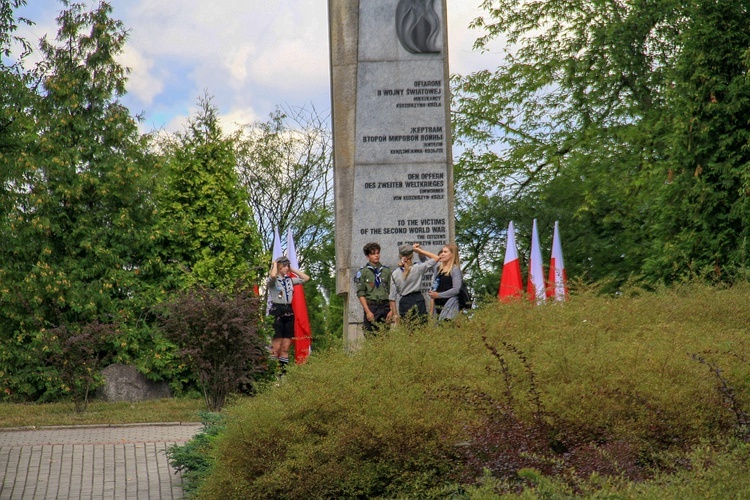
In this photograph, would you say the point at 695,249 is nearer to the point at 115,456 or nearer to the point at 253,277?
the point at 253,277

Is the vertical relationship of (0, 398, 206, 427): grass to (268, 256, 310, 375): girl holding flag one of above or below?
below

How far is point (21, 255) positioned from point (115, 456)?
806 centimetres

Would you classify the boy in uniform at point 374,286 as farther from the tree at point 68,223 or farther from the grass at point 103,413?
the tree at point 68,223

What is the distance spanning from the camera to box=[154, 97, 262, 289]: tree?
16922mm

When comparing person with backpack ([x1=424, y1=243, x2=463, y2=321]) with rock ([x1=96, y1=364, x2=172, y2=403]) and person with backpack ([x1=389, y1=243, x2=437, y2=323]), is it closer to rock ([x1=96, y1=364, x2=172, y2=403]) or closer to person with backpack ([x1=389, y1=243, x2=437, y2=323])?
person with backpack ([x1=389, y1=243, x2=437, y2=323])

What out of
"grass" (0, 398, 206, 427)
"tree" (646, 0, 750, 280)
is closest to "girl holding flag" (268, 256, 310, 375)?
"grass" (0, 398, 206, 427)

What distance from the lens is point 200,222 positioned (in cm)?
1711

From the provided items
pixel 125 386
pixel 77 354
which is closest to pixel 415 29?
pixel 77 354

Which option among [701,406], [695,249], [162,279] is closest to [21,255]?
[162,279]

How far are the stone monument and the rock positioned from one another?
4.95 metres

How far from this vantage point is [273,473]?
6.04 metres

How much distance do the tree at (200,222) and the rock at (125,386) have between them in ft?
5.21

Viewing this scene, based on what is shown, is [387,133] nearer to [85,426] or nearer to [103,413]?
[85,426]

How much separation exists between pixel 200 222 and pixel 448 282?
6768mm
